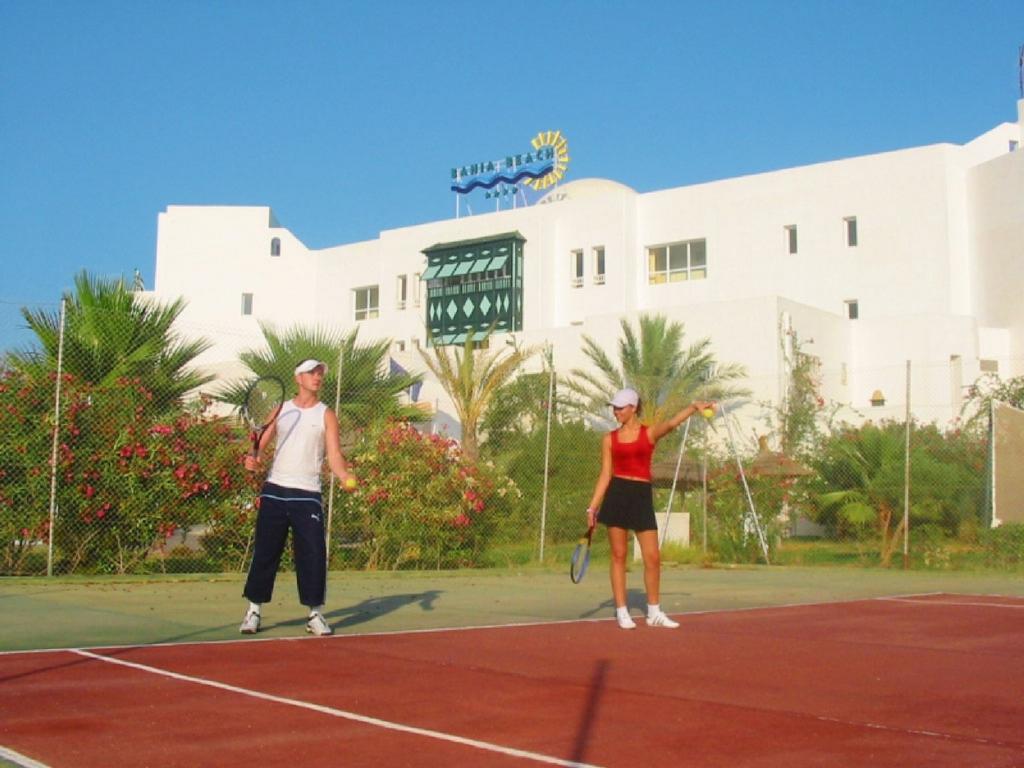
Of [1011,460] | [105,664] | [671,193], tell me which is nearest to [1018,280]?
[671,193]

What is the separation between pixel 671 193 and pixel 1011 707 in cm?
3801

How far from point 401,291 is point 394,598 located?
38.3 metres

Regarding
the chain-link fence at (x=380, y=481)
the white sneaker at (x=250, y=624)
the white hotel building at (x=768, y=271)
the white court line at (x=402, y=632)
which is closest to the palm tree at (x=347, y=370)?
the chain-link fence at (x=380, y=481)

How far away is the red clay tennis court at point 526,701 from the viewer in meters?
4.40

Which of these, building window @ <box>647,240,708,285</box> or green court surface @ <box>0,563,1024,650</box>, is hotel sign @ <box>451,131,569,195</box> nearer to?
building window @ <box>647,240,708,285</box>

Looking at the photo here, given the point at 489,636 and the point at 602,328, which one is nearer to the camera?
the point at 489,636

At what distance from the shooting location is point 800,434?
27.5 meters

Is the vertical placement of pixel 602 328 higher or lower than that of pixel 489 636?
higher

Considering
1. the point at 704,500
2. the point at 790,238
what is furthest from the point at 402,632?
the point at 790,238

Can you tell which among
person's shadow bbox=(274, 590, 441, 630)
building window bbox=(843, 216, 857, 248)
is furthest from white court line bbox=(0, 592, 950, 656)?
building window bbox=(843, 216, 857, 248)

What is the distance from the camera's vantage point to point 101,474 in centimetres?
1332

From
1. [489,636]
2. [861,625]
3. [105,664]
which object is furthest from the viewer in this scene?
[861,625]

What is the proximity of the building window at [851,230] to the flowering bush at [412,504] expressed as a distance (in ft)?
80.3

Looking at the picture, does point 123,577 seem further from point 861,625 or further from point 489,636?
point 861,625
